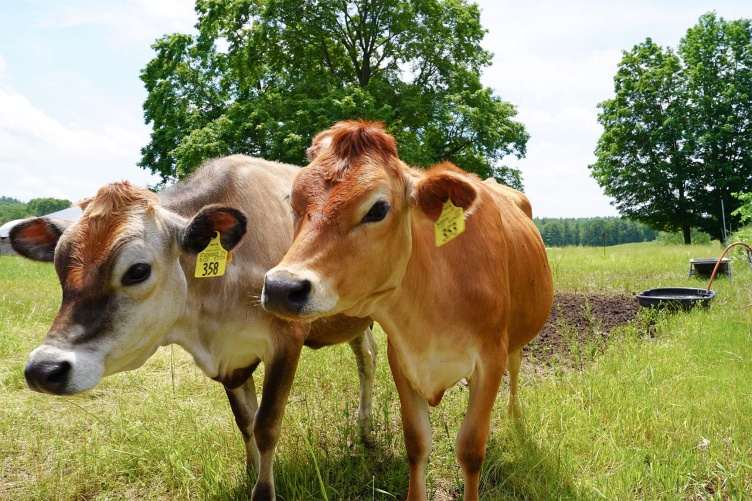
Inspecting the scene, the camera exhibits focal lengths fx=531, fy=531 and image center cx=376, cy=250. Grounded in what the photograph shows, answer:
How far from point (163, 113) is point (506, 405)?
880 inches

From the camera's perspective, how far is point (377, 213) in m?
2.42

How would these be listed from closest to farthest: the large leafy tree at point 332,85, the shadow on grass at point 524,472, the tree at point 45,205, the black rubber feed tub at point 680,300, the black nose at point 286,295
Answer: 1. the black nose at point 286,295
2. the shadow on grass at point 524,472
3. the black rubber feed tub at point 680,300
4. the large leafy tree at point 332,85
5. the tree at point 45,205

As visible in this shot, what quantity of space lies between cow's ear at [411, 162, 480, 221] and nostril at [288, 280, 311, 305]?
2.73 ft

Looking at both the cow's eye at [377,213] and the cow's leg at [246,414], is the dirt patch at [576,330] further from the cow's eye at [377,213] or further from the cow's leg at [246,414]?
the cow's eye at [377,213]

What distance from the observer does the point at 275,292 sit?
2.03 meters

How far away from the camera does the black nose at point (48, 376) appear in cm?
231

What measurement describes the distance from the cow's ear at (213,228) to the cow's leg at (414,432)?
1086mm

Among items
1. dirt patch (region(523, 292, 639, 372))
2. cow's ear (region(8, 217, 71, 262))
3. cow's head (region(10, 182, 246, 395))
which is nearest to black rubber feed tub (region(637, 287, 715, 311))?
dirt patch (region(523, 292, 639, 372))

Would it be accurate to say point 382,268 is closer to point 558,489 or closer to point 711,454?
point 558,489

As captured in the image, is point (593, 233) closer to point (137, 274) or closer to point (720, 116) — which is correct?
point (720, 116)

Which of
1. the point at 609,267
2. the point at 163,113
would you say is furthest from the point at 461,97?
the point at 163,113

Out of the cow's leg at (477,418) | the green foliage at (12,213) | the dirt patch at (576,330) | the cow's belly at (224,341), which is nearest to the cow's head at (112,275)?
the cow's belly at (224,341)

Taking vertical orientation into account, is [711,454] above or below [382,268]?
below

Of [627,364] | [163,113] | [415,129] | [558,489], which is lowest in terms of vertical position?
[558,489]
